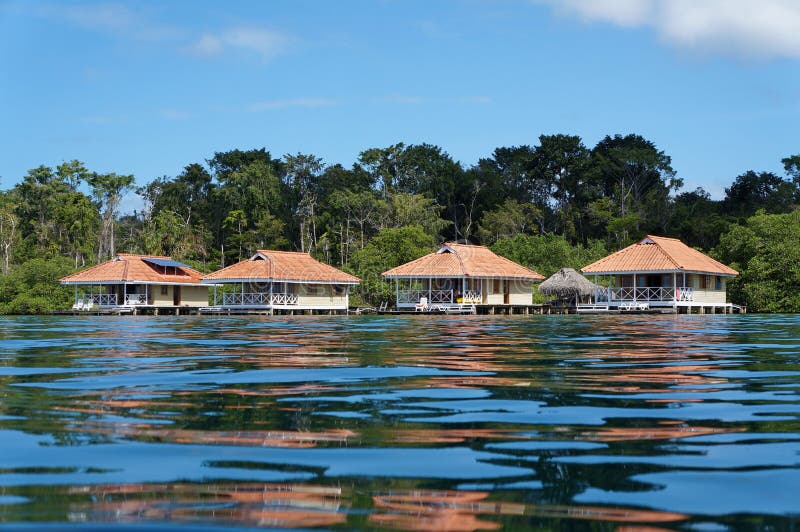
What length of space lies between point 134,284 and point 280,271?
24.7 feet

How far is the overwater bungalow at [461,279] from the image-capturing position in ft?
134

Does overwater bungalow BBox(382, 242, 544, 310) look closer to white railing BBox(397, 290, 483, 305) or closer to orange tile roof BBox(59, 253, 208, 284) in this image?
white railing BBox(397, 290, 483, 305)

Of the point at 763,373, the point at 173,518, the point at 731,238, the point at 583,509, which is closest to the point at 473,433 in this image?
the point at 583,509

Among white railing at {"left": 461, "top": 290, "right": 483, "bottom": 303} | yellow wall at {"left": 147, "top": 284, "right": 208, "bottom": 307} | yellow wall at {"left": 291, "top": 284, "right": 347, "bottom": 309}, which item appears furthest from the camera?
yellow wall at {"left": 147, "top": 284, "right": 208, "bottom": 307}

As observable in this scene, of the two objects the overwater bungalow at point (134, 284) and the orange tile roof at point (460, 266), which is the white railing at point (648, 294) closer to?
the orange tile roof at point (460, 266)

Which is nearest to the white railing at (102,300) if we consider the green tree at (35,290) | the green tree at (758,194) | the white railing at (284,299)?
the green tree at (35,290)

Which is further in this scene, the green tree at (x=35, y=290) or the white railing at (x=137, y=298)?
the white railing at (x=137, y=298)

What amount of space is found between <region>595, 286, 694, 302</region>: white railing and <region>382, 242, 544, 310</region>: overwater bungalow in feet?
14.3

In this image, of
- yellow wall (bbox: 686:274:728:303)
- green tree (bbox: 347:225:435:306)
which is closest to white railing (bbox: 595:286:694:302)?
yellow wall (bbox: 686:274:728:303)

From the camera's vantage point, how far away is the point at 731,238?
4306 cm

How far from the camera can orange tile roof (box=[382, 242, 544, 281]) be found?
40.8 meters

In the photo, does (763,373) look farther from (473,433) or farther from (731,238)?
(731,238)

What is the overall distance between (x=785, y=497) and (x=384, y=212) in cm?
5132

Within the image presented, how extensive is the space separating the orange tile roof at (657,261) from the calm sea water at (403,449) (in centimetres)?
3213
